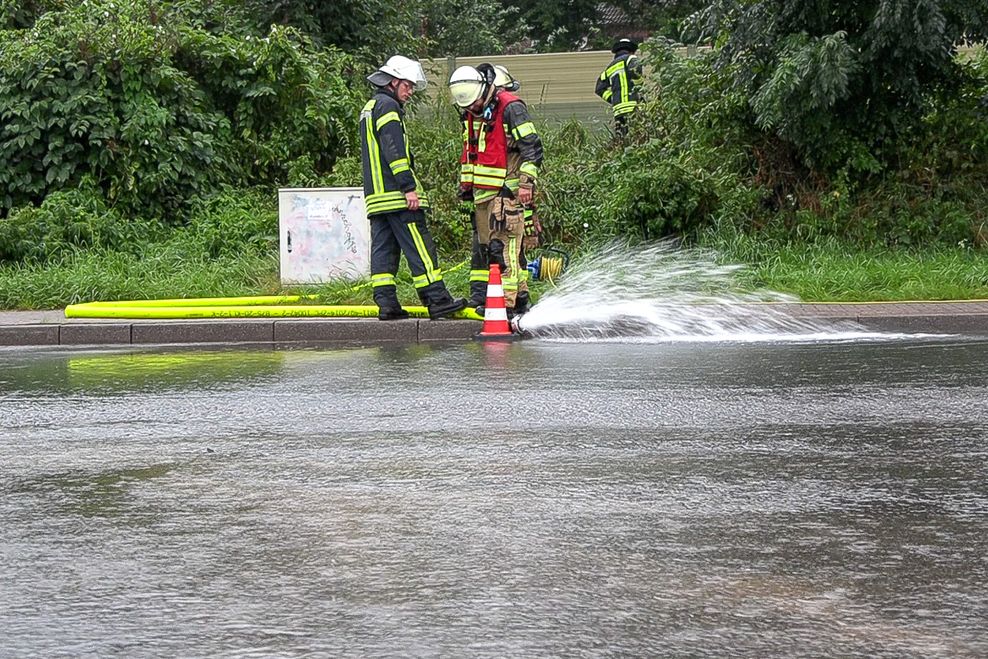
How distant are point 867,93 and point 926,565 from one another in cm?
1197

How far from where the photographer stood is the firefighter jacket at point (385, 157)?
39.9 feet

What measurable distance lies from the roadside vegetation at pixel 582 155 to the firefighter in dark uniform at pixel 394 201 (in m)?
1.15

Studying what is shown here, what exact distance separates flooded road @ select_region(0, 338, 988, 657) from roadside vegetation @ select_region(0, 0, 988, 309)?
518cm

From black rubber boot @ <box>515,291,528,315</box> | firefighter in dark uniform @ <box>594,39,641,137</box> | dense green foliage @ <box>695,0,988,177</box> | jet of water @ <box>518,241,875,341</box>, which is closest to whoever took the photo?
jet of water @ <box>518,241,875,341</box>

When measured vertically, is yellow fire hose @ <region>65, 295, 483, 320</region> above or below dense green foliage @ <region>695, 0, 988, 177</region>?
below

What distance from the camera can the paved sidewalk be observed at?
12.0 m

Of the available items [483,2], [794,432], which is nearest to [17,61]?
[794,432]

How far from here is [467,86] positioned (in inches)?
476

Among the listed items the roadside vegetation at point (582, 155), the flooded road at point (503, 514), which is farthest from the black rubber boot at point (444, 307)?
the flooded road at point (503, 514)

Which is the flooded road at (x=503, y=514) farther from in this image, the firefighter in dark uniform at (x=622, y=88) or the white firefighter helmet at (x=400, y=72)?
the firefighter in dark uniform at (x=622, y=88)

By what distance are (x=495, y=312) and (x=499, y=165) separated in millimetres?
1266

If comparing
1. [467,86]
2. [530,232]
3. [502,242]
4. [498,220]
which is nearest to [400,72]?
[467,86]

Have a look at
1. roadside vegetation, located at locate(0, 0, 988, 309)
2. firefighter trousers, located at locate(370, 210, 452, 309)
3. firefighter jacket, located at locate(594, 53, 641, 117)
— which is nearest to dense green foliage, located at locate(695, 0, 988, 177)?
roadside vegetation, located at locate(0, 0, 988, 309)

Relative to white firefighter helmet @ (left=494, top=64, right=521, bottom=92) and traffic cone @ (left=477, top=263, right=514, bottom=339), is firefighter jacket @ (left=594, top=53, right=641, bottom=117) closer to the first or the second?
white firefighter helmet @ (left=494, top=64, right=521, bottom=92)
